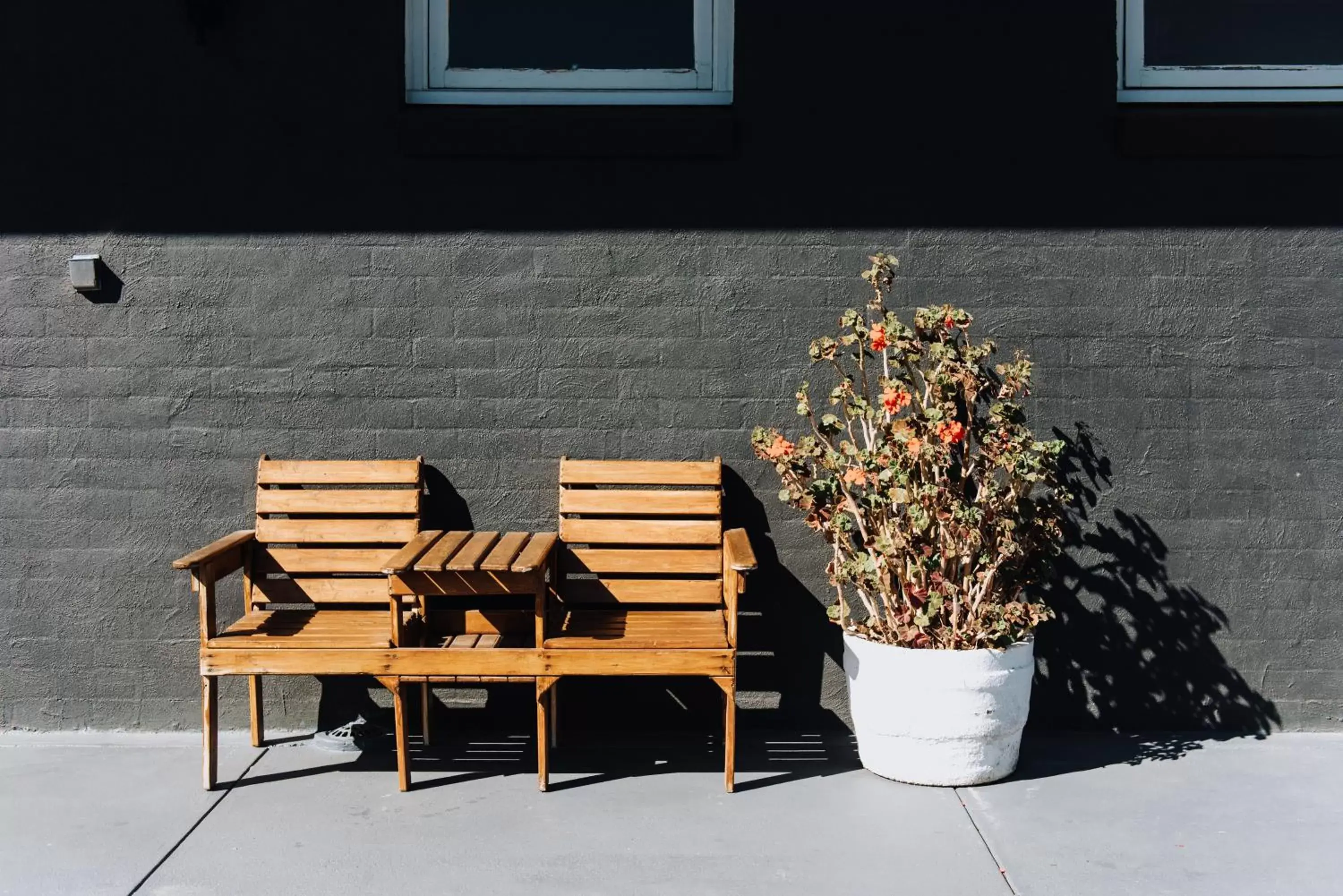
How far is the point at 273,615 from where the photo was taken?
401cm

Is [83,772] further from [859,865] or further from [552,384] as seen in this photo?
[859,865]

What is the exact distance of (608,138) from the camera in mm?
4184

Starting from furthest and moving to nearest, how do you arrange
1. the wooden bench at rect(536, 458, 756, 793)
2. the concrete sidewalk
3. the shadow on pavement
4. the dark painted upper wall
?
the dark painted upper wall, the wooden bench at rect(536, 458, 756, 793), the shadow on pavement, the concrete sidewalk

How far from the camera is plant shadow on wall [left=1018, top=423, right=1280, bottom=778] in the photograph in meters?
4.23

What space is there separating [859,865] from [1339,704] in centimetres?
214

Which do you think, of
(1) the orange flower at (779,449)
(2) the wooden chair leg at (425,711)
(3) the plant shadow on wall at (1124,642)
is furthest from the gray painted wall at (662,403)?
(2) the wooden chair leg at (425,711)

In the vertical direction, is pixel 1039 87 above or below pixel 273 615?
above

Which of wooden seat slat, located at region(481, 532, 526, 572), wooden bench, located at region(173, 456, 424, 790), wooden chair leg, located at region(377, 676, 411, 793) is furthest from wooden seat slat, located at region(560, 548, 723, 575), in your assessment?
wooden chair leg, located at region(377, 676, 411, 793)

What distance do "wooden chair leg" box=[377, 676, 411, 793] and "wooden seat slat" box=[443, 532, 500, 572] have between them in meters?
0.40

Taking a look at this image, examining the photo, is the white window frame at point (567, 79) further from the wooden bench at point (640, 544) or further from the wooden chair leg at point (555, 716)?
the wooden chair leg at point (555, 716)

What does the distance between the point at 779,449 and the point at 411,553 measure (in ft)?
3.87

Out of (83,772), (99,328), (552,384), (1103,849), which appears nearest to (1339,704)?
(1103,849)

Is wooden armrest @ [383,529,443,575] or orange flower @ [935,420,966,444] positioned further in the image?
orange flower @ [935,420,966,444]

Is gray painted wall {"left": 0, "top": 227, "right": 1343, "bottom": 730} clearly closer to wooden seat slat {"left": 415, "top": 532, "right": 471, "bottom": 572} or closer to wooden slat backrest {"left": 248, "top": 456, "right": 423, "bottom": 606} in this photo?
wooden slat backrest {"left": 248, "top": 456, "right": 423, "bottom": 606}
